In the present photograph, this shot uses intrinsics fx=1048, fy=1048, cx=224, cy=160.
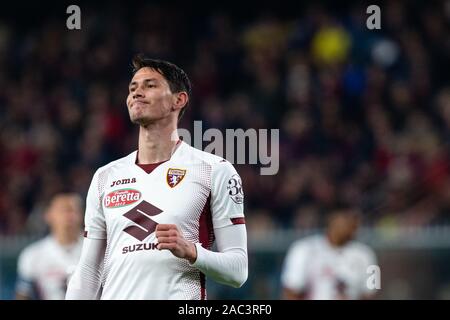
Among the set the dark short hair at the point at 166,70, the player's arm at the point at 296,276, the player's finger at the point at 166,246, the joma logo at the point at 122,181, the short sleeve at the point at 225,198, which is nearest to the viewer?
the player's finger at the point at 166,246

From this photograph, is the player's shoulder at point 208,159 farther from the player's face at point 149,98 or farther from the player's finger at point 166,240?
the player's finger at point 166,240

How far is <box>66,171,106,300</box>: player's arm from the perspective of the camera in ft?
17.5

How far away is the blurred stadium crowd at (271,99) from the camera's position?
512 inches

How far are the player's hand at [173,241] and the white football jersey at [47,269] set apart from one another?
14.9 feet

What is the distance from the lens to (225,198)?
5.29 meters

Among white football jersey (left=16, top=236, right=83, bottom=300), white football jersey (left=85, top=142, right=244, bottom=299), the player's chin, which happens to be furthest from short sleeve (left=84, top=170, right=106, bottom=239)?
white football jersey (left=16, top=236, right=83, bottom=300)

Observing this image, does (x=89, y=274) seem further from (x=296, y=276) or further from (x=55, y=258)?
(x=296, y=276)

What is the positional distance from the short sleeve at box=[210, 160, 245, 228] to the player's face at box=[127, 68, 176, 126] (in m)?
0.41

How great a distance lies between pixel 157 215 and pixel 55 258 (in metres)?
4.68

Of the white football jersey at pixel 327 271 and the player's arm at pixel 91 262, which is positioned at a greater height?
the player's arm at pixel 91 262

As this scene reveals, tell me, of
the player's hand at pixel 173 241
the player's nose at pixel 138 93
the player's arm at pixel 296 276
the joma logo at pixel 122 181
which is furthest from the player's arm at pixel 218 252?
the player's arm at pixel 296 276

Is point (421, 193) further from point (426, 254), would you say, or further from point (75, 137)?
point (75, 137)

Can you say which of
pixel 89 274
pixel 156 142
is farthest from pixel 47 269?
pixel 156 142

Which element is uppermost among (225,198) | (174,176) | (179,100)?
(179,100)
